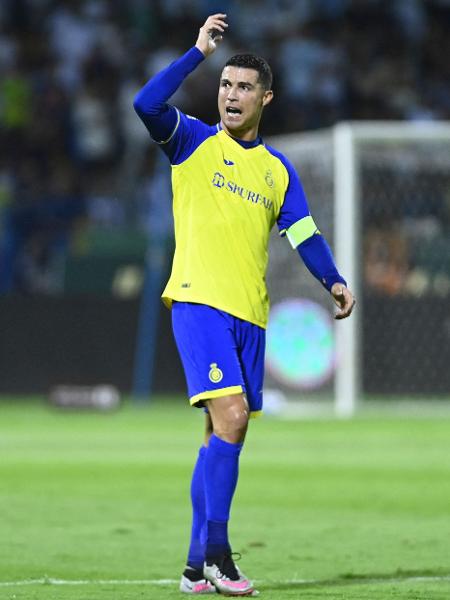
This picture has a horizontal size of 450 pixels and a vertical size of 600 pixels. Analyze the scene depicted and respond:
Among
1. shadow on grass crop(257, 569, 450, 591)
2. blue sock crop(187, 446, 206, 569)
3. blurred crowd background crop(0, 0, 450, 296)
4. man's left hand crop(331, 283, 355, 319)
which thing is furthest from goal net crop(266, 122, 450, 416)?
blue sock crop(187, 446, 206, 569)

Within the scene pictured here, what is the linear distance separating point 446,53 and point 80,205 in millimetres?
7126

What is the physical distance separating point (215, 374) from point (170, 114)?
3.49 feet

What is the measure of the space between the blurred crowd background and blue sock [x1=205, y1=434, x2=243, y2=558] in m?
12.8

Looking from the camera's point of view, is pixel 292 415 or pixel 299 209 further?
pixel 292 415

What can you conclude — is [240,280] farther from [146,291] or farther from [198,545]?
[146,291]

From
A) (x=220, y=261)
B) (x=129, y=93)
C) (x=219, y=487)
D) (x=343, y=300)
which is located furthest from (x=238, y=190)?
(x=129, y=93)

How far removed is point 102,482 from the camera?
1124 cm

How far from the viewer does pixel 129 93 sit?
22.4m

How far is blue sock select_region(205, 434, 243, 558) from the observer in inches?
253

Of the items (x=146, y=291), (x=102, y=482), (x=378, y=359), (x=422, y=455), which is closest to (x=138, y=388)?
(x=146, y=291)

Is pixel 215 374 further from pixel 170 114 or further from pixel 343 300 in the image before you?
pixel 170 114

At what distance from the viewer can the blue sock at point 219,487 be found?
6434 millimetres

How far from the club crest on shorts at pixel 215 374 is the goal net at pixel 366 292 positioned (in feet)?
39.5

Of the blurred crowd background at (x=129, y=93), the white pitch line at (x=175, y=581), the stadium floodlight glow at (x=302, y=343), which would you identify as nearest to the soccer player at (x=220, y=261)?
the white pitch line at (x=175, y=581)
